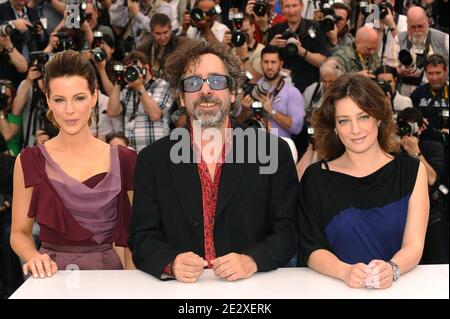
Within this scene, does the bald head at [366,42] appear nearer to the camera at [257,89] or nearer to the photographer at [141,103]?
the camera at [257,89]

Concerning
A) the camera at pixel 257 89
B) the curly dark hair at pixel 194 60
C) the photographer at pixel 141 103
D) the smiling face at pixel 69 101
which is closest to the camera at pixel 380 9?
the camera at pixel 257 89

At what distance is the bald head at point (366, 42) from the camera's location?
5.79 m

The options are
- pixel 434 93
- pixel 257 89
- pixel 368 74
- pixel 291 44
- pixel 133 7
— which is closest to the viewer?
pixel 368 74

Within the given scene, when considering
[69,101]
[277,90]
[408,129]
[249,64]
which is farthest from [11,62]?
[69,101]

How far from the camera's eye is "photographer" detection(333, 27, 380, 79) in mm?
5777

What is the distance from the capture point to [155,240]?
2.62 meters

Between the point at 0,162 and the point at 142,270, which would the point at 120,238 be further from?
the point at 0,162

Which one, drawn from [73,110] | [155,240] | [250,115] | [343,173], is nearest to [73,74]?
[73,110]

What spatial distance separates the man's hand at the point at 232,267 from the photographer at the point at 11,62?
4.19m

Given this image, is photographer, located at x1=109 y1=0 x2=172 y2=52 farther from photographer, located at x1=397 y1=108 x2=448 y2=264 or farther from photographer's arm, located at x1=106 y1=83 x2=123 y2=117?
photographer, located at x1=397 y1=108 x2=448 y2=264

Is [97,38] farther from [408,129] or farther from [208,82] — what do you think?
[208,82]

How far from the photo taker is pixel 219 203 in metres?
2.71

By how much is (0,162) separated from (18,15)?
212 centimetres

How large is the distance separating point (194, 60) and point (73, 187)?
0.67 meters
